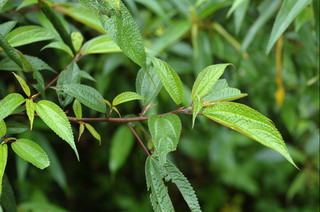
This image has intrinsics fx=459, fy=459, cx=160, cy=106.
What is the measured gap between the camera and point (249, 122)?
23.1 inches

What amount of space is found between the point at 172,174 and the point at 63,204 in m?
1.23

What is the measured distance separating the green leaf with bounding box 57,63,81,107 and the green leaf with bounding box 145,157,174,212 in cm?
17

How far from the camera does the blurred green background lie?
119 cm

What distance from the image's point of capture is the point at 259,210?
233 cm

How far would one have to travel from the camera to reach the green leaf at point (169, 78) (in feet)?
2.05

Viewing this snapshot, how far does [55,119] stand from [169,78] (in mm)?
164

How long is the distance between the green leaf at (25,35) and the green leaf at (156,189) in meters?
0.27

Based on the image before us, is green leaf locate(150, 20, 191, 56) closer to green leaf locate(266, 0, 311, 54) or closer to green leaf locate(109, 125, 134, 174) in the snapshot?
green leaf locate(109, 125, 134, 174)

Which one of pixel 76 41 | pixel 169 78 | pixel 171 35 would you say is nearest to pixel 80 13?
pixel 76 41

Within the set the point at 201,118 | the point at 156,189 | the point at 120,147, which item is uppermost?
the point at 156,189

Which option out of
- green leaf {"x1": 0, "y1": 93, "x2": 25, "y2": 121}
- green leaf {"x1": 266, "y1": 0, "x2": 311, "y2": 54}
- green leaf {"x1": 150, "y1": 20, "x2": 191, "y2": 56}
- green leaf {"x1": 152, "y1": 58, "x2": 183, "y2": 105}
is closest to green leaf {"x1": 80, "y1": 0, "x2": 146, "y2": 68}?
green leaf {"x1": 152, "y1": 58, "x2": 183, "y2": 105}

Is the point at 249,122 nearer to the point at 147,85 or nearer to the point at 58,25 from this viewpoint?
the point at 147,85

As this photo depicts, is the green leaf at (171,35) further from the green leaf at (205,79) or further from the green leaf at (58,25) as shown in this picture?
the green leaf at (205,79)

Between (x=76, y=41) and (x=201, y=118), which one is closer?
(x=76, y=41)
